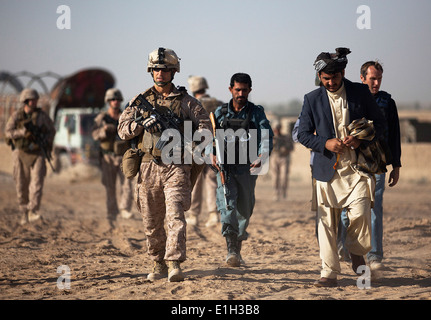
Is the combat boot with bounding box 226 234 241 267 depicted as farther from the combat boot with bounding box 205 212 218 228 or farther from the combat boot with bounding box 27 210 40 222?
the combat boot with bounding box 27 210 40 222

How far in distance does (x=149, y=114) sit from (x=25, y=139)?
481 centimetres

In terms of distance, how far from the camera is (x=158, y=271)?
5.86 m

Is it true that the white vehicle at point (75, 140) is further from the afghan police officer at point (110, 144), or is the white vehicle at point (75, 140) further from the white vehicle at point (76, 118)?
the afghan police officer at point (110, 144)

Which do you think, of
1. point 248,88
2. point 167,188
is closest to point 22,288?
point 167,188

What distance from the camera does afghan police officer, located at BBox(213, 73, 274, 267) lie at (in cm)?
660

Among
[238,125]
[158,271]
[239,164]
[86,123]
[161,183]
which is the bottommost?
[158,271]

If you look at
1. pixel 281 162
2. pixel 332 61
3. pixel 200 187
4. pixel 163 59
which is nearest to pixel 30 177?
pixel 200 187

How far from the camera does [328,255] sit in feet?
17.8

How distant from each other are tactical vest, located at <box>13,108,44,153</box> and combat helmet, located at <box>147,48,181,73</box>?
4740 mm

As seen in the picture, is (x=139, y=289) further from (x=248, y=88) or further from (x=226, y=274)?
(x=248, y=88)

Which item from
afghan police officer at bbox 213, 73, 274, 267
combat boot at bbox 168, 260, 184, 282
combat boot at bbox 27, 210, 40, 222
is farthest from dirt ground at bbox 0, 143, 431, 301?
afghan police officer at bbox 213, 73, 274, 267

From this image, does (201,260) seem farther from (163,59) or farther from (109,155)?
(109,155)

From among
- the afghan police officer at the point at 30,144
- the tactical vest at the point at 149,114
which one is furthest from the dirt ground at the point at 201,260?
the tactical vest at the point at 149,114

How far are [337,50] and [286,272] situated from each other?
90.0 inches
